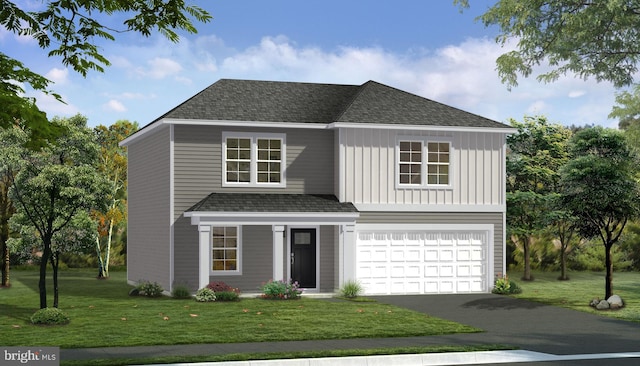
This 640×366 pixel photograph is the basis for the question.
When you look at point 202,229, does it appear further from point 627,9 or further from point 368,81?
point 627,9

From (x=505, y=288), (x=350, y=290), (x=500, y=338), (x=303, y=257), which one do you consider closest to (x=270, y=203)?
(x=303, y=257)

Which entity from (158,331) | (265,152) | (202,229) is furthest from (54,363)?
(265,152)

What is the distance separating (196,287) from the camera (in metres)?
28.1

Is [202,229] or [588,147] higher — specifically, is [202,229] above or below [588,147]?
below

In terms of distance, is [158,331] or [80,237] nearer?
[158,331]

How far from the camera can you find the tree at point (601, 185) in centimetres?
2611

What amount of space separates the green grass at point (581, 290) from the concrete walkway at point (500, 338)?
120 centimetres

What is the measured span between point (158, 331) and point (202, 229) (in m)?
8.26

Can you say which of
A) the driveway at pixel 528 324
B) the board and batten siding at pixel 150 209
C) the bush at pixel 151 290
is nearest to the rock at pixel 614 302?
the driveway at pixel 528 324

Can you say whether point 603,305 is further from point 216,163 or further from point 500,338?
point 216,163

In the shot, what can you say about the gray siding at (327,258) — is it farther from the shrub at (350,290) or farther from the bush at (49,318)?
the bush at (49,318)

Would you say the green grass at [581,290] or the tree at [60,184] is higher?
the tree at [60,184]

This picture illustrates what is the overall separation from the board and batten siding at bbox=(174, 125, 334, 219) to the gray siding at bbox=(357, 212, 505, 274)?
1999 mm

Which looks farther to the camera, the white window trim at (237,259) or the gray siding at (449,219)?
the gray siding at (449,219)
